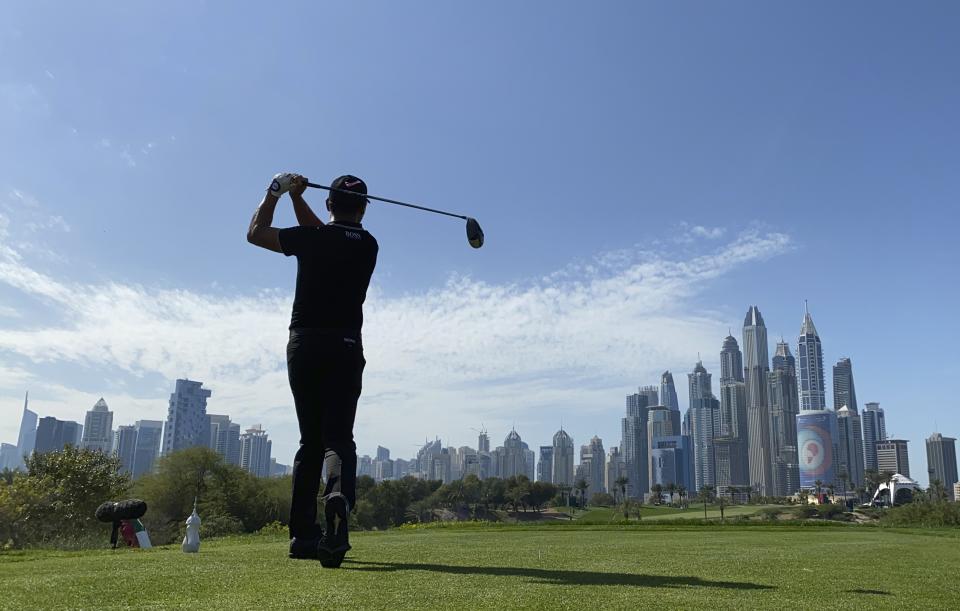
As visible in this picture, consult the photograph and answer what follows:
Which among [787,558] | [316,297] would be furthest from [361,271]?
[787,558]

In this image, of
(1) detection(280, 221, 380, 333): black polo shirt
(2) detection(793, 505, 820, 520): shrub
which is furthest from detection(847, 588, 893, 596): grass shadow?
(2) detection(793, 505, 820, 520): shrub

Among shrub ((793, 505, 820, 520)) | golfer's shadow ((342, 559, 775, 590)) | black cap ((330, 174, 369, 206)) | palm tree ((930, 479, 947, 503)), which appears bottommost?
shrub ((793, 505, 820, 520))

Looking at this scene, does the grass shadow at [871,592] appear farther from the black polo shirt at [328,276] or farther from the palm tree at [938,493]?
the palm tree at [938,493]

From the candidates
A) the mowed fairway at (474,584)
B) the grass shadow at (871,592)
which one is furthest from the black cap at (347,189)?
the grass shadow at (871,592)

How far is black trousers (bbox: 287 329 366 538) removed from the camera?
4.89m

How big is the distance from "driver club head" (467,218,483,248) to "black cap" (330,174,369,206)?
4.76ft

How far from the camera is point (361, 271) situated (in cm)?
531

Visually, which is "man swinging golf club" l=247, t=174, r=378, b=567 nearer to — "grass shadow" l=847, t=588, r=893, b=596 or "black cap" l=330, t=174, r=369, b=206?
"black cap" l=330, t=174, r=369, b=206

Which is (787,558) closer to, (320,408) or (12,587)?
(320,408)

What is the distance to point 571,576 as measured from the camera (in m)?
4.50

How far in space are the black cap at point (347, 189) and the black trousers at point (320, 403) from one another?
1134 mm

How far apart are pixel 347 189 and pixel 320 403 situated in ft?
5.62

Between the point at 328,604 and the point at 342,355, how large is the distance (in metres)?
2.06

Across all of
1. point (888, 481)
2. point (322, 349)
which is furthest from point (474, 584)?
point (888, 481)
